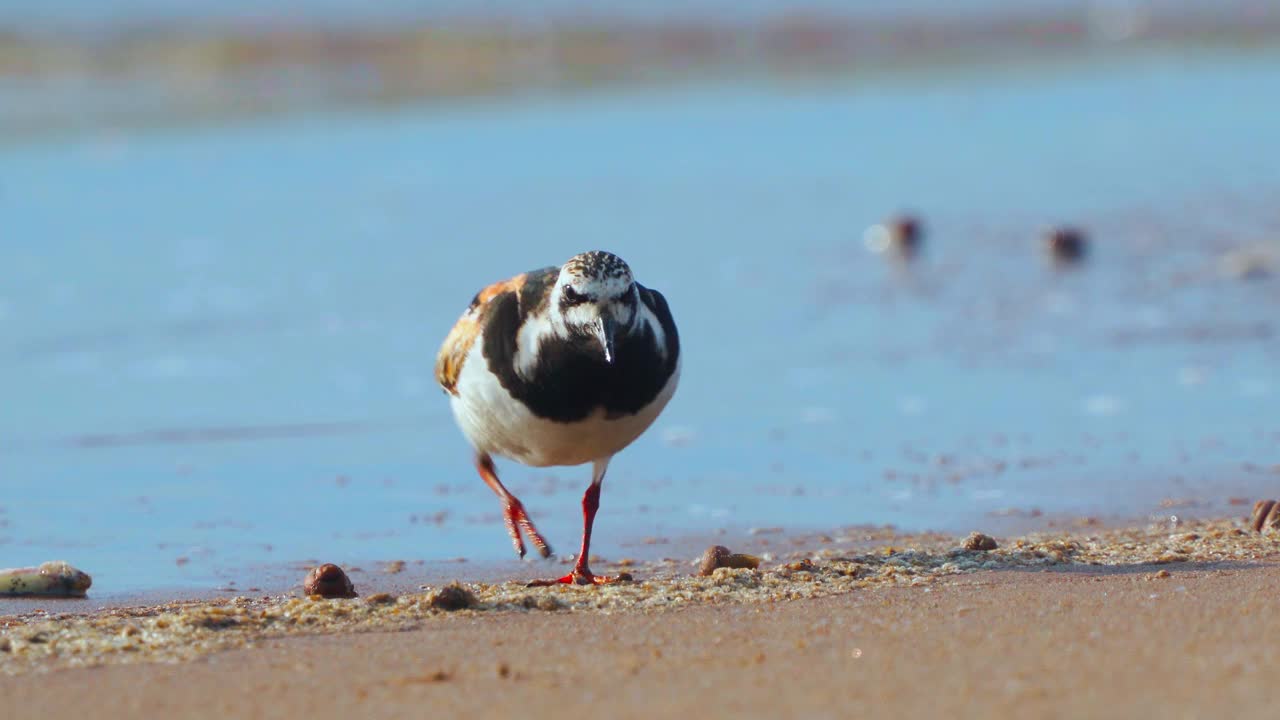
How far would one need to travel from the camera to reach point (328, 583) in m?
5.46

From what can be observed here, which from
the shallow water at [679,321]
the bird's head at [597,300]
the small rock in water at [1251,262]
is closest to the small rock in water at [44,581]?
the shallow water at [679,321]

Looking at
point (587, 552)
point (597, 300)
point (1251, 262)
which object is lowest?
point (587, 552)

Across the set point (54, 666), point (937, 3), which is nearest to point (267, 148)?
point (54, 666)

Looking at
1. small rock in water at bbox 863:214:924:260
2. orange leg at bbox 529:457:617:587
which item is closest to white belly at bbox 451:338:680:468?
orange leg at bbox 529:457:617:587

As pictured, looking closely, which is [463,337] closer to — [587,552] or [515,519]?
[515,519]

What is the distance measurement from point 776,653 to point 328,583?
1.71 m

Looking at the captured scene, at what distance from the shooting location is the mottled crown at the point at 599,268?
5293mm

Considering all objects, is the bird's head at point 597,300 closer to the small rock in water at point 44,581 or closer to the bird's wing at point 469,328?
the bird's wing at point 469,328

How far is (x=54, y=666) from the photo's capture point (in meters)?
4.38

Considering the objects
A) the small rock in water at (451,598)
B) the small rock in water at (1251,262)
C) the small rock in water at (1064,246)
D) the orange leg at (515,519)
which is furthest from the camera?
A: the small rock in water at (1064,246)

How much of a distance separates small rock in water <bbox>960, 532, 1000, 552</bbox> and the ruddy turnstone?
111 cm

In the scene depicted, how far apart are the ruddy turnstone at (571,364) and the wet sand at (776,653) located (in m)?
0.55

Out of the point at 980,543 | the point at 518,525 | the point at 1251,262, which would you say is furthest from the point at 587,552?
the point at 1251,262

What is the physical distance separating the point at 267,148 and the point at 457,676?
48.4 feet
